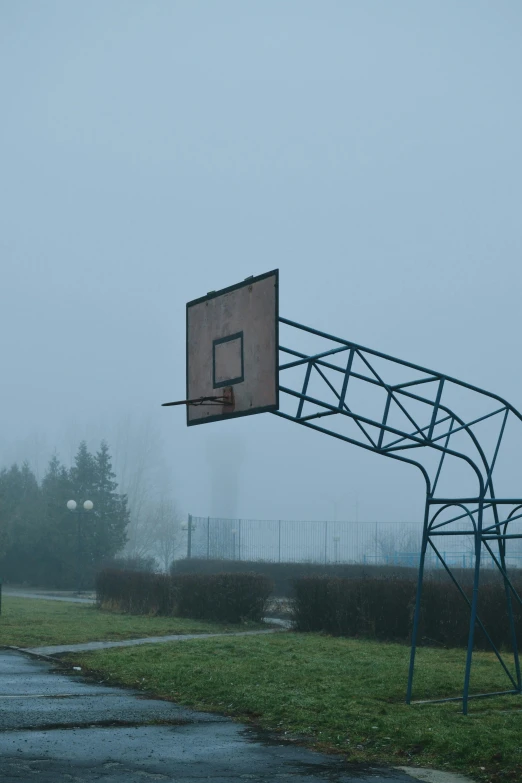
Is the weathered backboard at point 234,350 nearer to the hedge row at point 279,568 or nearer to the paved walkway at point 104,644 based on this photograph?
the paved walkway at point 104,644

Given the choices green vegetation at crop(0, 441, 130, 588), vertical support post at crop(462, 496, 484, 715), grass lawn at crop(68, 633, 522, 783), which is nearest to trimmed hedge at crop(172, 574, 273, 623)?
grass lawn at crop(68, 633, 522, 783)

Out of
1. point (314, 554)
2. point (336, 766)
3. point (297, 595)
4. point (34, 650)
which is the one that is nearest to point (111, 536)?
point (314, 554)

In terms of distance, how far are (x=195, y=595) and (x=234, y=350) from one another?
42.2 ft

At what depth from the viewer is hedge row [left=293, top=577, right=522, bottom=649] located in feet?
55.8

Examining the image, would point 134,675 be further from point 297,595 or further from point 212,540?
point 212,540

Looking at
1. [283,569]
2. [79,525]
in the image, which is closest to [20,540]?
[79,525]

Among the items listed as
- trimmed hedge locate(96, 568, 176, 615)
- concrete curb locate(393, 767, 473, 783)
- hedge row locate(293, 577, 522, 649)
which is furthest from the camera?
trimmed hedge locate(96, 568, 176, 615)

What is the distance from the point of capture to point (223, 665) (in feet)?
44.2

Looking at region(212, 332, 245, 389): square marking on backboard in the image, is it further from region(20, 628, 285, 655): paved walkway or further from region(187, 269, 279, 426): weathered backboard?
region(20, 628, 285, 655): paved walkway

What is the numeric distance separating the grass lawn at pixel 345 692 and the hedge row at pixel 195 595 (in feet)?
15.6

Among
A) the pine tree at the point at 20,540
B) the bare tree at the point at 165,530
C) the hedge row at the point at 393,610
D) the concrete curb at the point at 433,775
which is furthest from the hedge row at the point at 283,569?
the bare tree at the point at 165,530

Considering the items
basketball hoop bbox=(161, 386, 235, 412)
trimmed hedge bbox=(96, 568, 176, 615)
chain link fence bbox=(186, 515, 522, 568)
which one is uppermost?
basketball hoop bbox=(161, 386, 235, 412)

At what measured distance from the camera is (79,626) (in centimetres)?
2089

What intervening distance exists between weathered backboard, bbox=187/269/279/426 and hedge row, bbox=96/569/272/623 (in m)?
10.6
